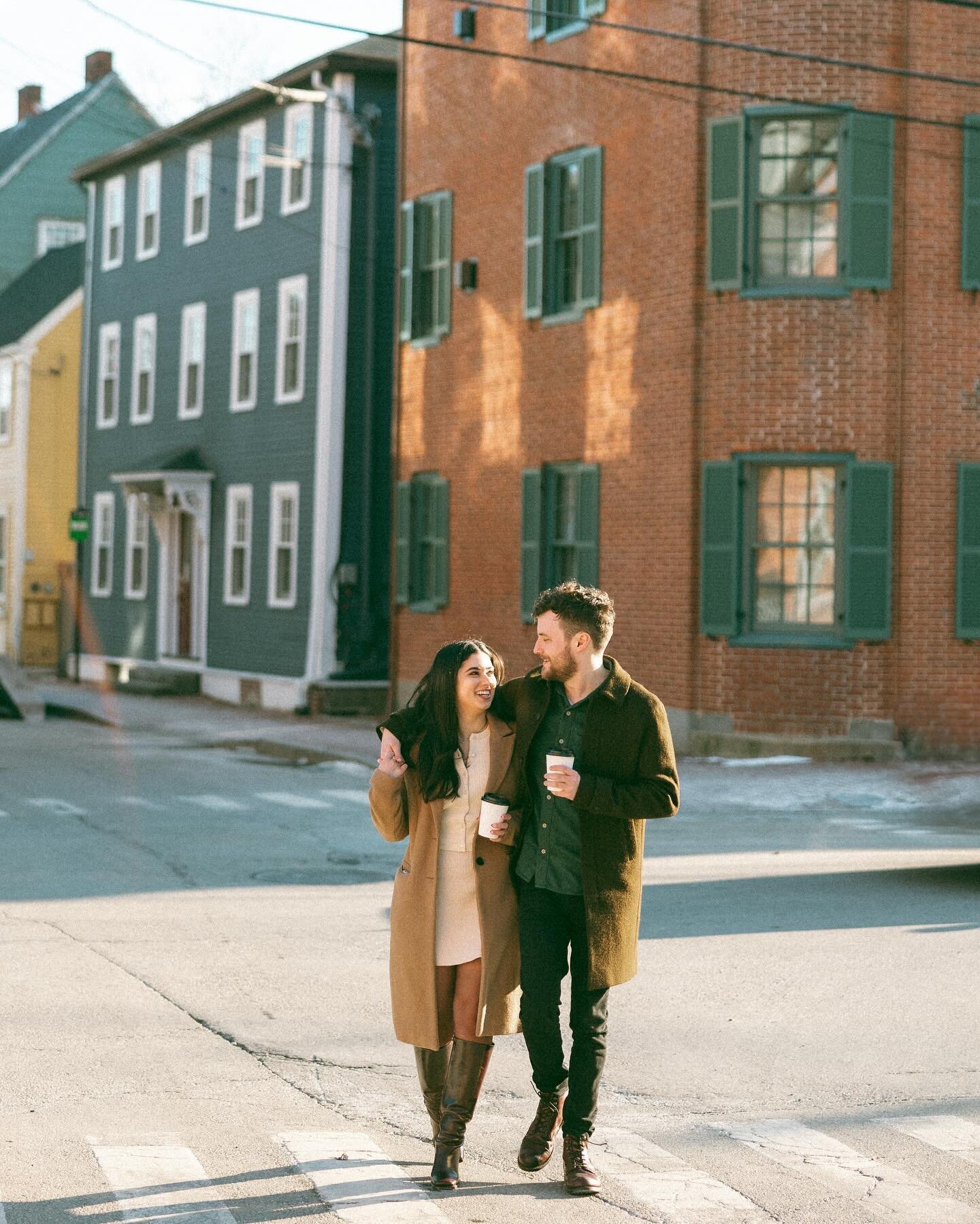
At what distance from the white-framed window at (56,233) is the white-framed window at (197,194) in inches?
528

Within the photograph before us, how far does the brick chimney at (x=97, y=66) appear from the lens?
47.5 metres

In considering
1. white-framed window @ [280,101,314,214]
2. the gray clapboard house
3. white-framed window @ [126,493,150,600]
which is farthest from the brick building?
white-framed window @ [126,493,150,600]

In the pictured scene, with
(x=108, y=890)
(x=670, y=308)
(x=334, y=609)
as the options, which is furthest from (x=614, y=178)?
(x=108, y=890)

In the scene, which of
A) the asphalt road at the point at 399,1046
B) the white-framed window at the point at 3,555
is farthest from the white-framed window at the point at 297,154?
the asphalt road at the point at 399,1046

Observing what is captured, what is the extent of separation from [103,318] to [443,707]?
3356 centimetres

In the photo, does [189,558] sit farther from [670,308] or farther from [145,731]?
[670,308]

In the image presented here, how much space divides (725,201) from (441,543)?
7.15m

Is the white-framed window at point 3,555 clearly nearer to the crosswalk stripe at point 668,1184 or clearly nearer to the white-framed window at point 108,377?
the white-framed window at point 108,377

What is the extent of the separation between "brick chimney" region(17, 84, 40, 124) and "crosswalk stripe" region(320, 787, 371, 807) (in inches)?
1544

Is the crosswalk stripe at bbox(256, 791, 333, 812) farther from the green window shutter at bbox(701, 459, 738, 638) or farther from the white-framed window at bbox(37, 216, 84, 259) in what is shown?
the white-framed window at bbox(37, 216, 84, 259)

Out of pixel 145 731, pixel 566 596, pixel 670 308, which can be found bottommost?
→ pixel 145 731

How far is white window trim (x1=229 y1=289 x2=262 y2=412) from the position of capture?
3095 cm

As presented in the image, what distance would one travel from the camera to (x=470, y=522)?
24.4 meters

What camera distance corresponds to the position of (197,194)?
1314 inches
